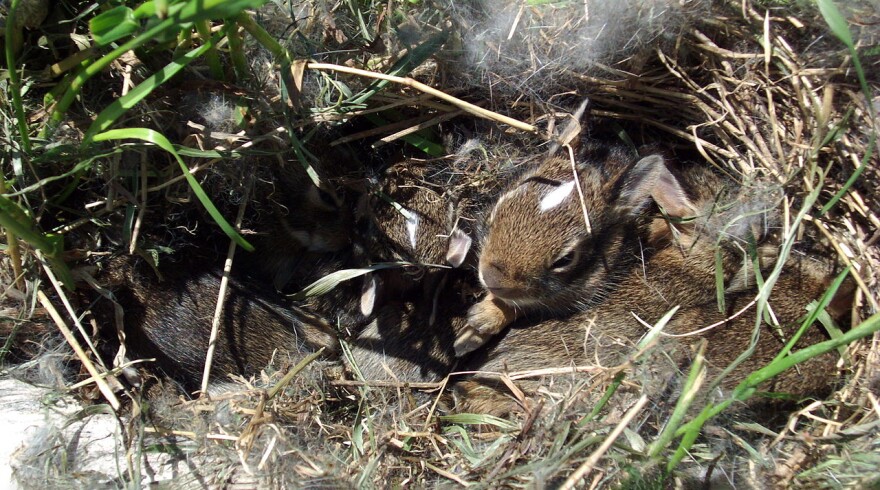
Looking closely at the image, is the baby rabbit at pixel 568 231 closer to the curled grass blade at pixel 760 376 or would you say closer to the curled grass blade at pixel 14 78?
the curled grass blade at pixel 760 376

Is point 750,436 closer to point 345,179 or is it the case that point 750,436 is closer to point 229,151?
point 345,179

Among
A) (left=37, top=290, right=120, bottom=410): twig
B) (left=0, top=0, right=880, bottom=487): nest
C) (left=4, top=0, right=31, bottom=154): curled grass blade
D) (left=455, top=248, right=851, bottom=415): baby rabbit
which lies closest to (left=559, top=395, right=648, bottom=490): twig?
(left=0, top=0, right=880, bottom=487): nest

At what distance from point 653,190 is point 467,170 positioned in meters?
0.90

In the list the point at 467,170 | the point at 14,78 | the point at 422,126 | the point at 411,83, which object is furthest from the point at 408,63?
the point at 14,78

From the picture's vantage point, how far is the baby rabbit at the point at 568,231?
2.89 meters

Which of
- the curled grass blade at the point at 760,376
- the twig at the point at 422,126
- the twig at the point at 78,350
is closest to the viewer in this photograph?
the curled grass blade at the point at 760,376

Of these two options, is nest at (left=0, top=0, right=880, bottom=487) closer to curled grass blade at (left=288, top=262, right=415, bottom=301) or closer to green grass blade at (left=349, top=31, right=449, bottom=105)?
green grass blade at (left=349, top=31, right=449, bottom=105)

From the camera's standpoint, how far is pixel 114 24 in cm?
196

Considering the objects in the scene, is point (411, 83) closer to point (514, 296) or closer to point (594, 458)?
point (514, 296)

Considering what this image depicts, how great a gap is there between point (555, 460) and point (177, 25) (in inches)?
76.3

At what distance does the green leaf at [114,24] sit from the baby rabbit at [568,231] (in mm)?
1689

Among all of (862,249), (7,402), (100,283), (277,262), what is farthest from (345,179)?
(862,249)

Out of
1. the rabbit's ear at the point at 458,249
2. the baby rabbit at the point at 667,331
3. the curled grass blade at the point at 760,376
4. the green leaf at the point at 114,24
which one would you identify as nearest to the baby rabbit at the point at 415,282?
the rabbit's ear at the point at 458,249

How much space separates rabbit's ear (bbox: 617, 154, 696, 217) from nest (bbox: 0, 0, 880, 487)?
0.95ft
